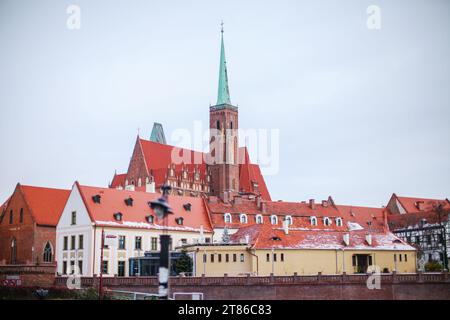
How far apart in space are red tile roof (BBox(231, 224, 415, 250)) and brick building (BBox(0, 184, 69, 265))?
1903 cm

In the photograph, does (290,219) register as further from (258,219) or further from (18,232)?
(18,232)

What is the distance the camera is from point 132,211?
68.2 meters

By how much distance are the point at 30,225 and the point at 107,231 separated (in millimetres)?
10283

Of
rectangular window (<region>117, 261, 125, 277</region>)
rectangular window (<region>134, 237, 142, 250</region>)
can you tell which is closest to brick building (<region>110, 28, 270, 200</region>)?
rectangular window (<region>134, 237, 142, 250</region>)

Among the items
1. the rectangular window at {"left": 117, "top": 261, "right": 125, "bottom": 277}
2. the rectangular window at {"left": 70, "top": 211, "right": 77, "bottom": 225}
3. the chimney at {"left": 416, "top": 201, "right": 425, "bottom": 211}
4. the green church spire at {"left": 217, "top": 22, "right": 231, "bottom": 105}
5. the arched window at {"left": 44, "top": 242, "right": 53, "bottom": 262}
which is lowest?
the rectangular window at {"left": 117, "top": 261, "right": 125, "bottom": 277}

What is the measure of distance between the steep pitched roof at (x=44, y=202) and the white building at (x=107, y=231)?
123 inches

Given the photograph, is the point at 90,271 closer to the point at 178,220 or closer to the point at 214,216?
the point at 178,220

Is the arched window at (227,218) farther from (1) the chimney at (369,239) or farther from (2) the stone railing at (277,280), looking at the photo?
(2) the stone railing at (277,280)

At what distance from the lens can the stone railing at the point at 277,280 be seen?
2051 inches

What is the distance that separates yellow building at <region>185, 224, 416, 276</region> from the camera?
59.8 m

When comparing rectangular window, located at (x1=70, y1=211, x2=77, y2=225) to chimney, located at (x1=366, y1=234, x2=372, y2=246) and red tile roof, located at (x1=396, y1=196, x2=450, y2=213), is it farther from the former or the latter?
red tile roof, located at (x1=396, y1=196, x2=450, y2=213)
